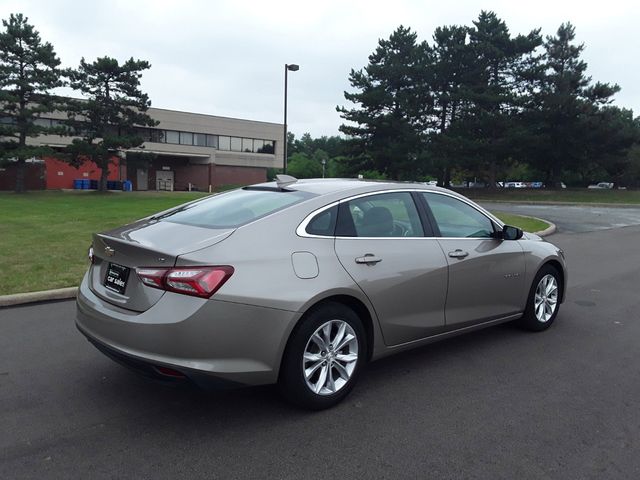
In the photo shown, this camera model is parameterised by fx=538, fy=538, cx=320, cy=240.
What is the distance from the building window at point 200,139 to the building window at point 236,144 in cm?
336

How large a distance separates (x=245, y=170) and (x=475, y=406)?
197 ft

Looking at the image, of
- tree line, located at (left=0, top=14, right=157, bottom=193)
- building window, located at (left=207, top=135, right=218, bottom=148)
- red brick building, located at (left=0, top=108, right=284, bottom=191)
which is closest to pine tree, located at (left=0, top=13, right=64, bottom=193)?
tree line, located at (left=0, top=14, right=157, bottom=193)

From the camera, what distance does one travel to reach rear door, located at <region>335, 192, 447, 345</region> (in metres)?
3.76

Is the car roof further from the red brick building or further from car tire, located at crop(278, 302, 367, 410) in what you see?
the red brick building

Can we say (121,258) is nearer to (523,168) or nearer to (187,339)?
(187,339)

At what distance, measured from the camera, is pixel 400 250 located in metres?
4.00

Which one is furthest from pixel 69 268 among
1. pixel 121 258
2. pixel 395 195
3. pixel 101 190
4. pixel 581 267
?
pixel 101 190

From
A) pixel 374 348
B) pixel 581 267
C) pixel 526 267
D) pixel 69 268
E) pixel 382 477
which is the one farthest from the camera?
pixel 581 267

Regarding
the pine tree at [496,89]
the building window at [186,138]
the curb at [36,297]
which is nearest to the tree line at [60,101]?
the building window at [186,138]

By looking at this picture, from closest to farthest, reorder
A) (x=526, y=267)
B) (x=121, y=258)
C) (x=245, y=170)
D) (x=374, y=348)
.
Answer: (x=121, y=258) < (x=374, y=348) < (x=526, y=267) < (x=245, y=170)

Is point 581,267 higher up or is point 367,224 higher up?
point 367,224

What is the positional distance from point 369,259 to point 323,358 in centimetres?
75

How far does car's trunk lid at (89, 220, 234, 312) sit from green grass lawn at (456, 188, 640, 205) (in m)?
37.5

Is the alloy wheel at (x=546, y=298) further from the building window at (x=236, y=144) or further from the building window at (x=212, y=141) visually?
the building window at (x=236, y=144)
